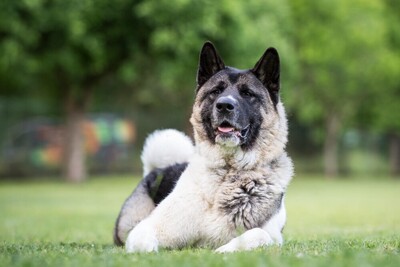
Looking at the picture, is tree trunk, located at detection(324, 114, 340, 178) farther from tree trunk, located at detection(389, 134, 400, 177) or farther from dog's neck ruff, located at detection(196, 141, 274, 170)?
dog's neck ruff, located at detection(196, 141, 274, 170)

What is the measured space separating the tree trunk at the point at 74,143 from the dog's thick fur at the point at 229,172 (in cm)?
2576

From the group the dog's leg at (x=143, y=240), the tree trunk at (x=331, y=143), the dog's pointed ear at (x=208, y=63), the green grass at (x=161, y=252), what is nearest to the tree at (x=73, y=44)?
the green grass at (x=161, y=252)

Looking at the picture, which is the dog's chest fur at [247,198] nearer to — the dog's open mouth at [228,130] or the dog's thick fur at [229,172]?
the dog's thick fur at [229,172]

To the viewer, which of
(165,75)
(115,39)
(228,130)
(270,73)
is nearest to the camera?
(228,130)

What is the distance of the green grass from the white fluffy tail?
1187 mm

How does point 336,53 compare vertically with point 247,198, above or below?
above

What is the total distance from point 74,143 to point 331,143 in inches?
642

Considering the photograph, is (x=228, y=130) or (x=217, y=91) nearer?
(x=228, y=130)

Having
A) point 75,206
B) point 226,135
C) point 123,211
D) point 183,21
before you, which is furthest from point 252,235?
point 183,21

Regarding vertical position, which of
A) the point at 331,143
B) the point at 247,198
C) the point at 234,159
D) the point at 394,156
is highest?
the point at 234,159

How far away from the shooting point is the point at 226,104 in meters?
7.64

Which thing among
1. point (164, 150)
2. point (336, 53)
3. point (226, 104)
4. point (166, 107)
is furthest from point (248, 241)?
point (166, 107)

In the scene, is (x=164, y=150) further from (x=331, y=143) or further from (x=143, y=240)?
(x=331, y=143)

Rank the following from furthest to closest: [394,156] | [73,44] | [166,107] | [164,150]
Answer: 1. [394,156]
2. [166,107]
3. [73,44]
4. [164,150]
